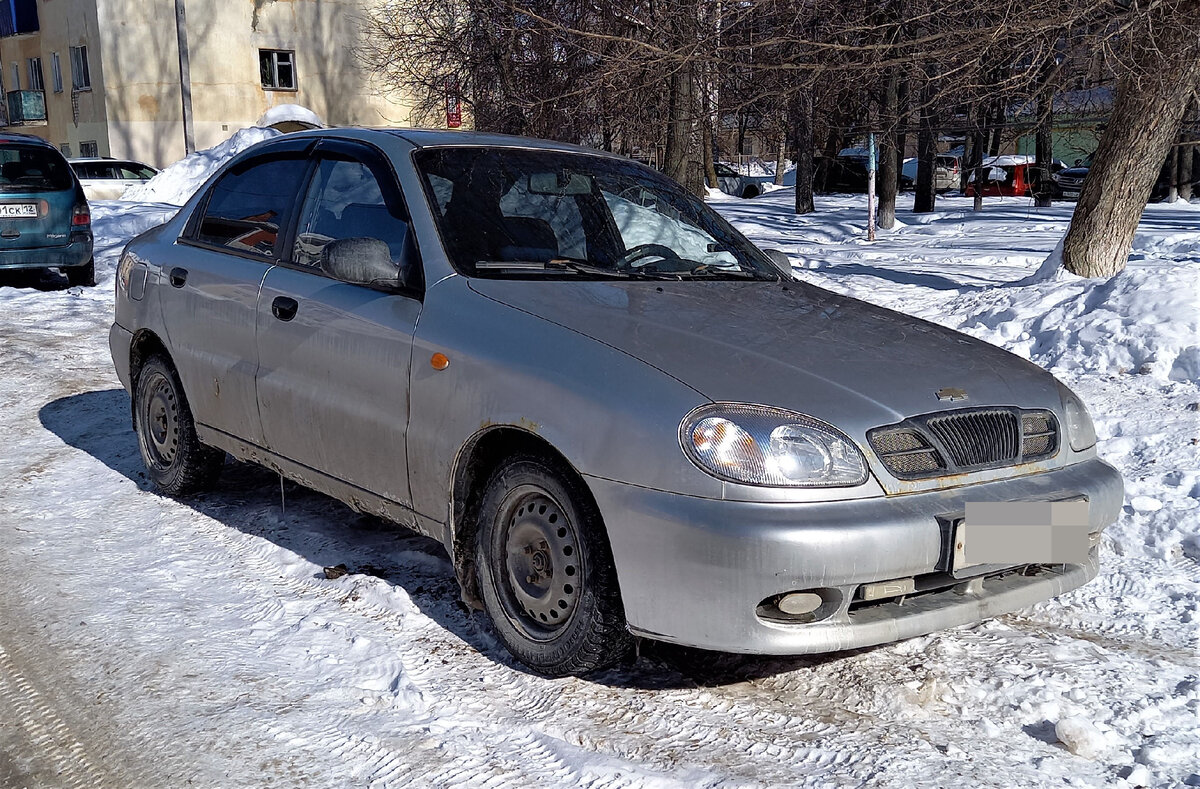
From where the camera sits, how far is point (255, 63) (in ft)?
133

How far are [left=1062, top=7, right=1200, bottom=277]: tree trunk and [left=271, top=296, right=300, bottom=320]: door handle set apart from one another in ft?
23.3

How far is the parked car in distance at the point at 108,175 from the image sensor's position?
24.4 metres

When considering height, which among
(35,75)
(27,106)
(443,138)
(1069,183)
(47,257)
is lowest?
(47,257)

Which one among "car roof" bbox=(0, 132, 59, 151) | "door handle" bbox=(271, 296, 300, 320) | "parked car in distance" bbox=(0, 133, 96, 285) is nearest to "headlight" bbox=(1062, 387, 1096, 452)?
"door handle" bbox=(271, 296, 300, 320)

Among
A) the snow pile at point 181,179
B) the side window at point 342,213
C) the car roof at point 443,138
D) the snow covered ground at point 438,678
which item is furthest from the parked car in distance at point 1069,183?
the side window at point 342,213

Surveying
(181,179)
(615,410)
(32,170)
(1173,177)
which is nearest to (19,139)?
(32,170)

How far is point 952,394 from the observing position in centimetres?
349

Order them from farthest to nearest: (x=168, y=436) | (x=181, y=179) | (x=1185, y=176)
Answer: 1. (x=1185, y=176)
2. (x=181, y=179)
3. (x=168, y=436)

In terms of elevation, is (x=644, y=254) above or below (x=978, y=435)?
above

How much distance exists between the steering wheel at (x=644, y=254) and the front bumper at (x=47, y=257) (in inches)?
405

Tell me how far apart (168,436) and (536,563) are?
2.71 metres

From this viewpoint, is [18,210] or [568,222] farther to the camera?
[18,210]

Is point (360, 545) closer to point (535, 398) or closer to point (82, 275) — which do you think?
point (535, 398)

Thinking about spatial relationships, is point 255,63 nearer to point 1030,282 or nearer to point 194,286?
point 1030,282
